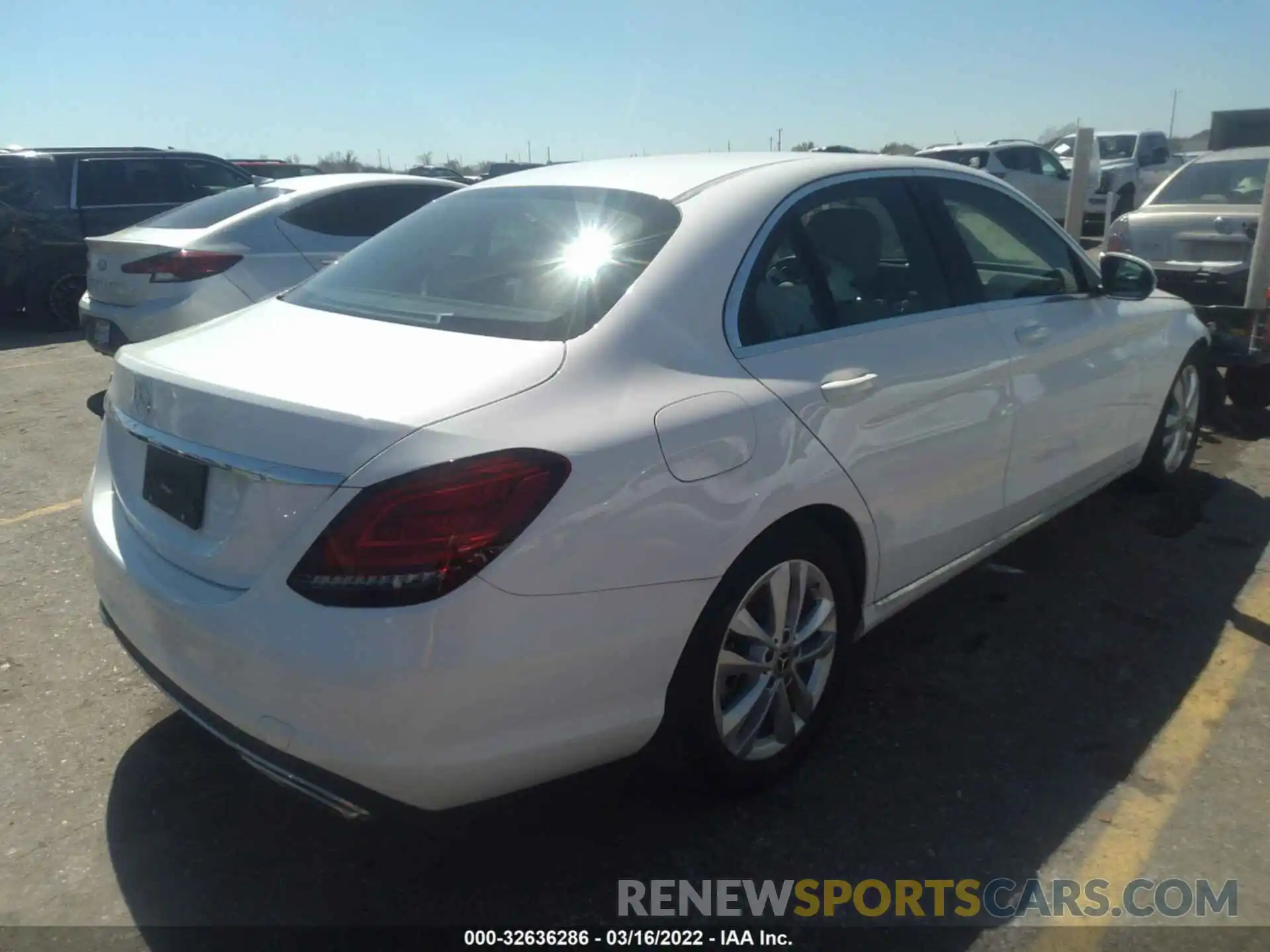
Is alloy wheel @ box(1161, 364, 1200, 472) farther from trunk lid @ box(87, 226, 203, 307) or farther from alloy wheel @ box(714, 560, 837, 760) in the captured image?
trunk lid @ box(87, 226, 203, 307)

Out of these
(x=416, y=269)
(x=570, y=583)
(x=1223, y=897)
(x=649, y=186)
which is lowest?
(x=1223, y=897)

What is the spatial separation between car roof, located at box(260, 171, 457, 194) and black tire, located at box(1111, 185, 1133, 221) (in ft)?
51.3

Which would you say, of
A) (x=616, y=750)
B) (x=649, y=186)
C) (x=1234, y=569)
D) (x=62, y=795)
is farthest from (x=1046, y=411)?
(x=62, y=795)

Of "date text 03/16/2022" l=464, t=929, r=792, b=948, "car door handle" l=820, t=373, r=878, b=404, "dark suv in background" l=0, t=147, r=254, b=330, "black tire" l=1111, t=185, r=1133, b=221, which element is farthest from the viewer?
"black tire" l=1111, t=185, r=1133, b=221

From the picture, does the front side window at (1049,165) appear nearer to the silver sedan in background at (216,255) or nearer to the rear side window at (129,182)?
the rear side window at (129,182)

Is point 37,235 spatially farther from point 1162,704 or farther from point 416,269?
point 1162,704

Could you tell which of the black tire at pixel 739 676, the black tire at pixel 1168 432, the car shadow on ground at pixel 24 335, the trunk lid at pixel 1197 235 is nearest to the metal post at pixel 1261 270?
the trunk lid at pixel 1197 235

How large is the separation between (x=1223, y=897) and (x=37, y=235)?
12.2 metres

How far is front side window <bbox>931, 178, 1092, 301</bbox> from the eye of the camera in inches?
148

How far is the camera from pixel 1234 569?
445cm

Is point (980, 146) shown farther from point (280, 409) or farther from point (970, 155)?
point (280, 409)

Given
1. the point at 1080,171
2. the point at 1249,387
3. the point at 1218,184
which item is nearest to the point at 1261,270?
the point at 1249,387

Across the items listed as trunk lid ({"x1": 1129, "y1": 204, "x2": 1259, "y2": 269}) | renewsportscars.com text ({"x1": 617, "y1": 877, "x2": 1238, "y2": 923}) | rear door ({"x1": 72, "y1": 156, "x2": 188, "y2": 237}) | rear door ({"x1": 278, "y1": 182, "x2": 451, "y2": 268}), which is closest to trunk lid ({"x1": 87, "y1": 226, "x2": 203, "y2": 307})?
rear door ({"x1": 278, "y1": 182, "x2": 451, "y2": 268})

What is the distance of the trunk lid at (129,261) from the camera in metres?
6.76
